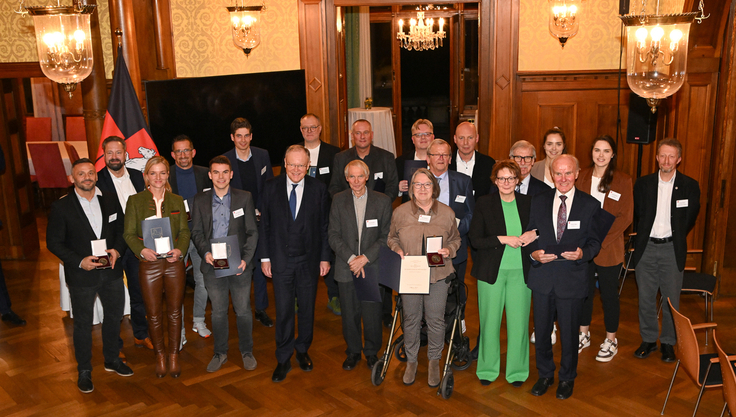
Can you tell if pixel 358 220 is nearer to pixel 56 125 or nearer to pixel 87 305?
pixel 87 305

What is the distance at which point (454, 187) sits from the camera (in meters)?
4.64

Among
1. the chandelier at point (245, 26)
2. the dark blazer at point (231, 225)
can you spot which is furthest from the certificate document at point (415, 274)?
the chandelier at point (245, 26)

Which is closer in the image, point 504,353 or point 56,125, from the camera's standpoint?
point 504,353

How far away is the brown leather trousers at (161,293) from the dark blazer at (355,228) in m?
1.14

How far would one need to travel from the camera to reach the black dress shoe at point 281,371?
4.46 m

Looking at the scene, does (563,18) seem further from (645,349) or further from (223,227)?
(223,227)

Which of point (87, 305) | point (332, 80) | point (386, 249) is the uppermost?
point (332, 80)

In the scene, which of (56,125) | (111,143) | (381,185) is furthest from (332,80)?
(56,125)

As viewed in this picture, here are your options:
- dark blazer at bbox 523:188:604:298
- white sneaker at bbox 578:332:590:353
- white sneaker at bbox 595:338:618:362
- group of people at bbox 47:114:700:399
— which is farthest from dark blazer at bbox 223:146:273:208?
white sneaker at bbox 595:338:618:362

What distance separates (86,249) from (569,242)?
127 inches

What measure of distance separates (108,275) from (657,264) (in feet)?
13.0

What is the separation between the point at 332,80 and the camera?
7.62 meters

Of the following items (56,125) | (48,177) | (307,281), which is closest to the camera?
(307,281)

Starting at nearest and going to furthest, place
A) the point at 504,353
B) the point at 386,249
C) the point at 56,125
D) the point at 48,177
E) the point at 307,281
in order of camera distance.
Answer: the point at 386,249 < the point at 307,281 < the point at 504,353 < the point at 48,177 < the point at 56,125
